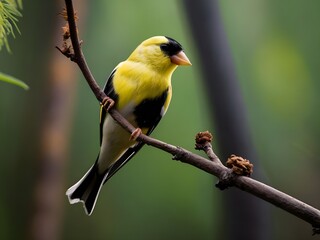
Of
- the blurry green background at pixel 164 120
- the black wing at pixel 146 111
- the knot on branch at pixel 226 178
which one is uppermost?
the knot on branch at pixel 226 178

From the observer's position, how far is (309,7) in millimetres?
2588

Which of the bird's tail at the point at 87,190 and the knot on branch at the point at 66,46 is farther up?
the knot on branch at the point at 66,46

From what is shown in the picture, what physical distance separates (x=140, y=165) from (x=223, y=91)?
3.30ft

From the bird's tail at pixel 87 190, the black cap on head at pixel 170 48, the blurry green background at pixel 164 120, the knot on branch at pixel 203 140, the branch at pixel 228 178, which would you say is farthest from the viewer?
the blurry green background at pixel 164 120

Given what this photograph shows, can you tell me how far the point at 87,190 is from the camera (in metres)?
1.11

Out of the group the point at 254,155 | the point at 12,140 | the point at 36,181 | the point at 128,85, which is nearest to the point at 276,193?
the point at 128,85

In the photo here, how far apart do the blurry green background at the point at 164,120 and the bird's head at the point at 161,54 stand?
44.6 inches

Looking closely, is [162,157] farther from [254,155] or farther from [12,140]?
[254,155]

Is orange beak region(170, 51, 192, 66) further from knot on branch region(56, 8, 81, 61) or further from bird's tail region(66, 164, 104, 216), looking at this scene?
knot on branch region(56, 8, 81, 61)

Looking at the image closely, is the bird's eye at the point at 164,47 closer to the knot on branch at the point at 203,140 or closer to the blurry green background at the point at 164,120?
the knot on branch at the point at 203,140

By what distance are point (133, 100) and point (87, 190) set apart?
0.20 meters

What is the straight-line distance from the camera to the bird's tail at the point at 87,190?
1054mm

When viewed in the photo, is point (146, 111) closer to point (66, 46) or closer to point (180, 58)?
point (180, 58)

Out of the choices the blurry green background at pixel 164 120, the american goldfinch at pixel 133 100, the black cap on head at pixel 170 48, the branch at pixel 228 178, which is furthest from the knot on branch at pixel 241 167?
the blurry green background at pixel 164 120
